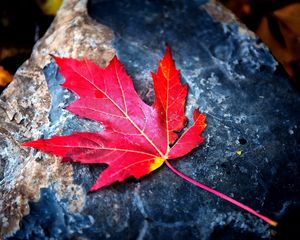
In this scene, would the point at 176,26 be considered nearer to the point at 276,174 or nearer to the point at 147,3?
the point at 147,3

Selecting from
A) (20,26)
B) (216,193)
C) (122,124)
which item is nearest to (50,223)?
(122,124)

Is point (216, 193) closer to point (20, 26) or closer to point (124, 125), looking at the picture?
point (124, 125)

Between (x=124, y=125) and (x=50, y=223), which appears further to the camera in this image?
(x=124, y=125)

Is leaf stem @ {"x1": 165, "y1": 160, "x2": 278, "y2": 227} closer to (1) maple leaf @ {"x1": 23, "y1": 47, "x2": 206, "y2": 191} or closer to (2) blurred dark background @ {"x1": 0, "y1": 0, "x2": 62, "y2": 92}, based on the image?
(1) maple leaf @ {"x1": 23, "y1": 47, "x2": 206, "y2": 191}

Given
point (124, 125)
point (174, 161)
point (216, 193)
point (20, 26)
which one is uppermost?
point (20, 26)

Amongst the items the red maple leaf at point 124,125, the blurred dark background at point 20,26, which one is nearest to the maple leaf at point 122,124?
the red maple leaf at point 124,125

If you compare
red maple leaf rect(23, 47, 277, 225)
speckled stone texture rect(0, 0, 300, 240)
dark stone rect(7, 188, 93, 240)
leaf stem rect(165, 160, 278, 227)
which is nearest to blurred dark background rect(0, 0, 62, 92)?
speckled stone texture rect(0, 0, 300, 240)

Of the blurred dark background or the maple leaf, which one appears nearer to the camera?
the maple leaf

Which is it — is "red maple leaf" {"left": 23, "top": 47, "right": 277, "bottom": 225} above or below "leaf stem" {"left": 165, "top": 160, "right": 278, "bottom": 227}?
above
